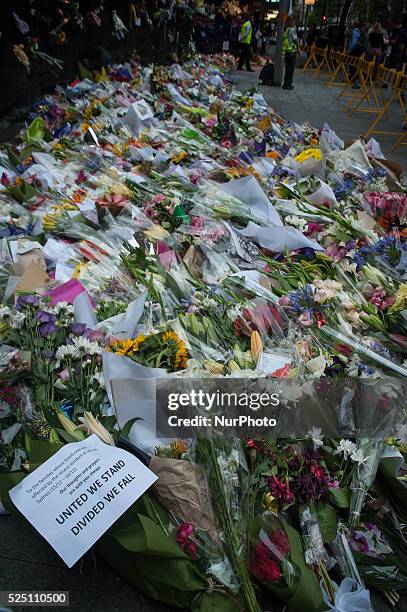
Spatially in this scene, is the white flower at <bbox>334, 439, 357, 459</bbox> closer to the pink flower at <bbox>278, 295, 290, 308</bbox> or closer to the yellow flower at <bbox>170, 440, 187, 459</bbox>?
the yellow flower at <bbox>170, 440, 187, 459</bbox>

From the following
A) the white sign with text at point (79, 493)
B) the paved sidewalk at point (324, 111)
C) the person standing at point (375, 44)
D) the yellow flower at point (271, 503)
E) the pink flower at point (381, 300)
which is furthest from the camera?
the person standing at point (375, 44)

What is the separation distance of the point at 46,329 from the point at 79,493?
3.13 ft

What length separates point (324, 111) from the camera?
13070 mm

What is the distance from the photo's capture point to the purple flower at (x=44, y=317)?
2.58 m

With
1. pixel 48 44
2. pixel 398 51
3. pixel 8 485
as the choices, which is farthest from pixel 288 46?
pixel 8 485

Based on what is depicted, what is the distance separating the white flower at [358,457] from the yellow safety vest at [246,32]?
20.6 m

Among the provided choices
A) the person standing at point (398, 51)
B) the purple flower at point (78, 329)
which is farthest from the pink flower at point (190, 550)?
the person standing at point (398, 51)

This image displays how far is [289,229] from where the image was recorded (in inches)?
150

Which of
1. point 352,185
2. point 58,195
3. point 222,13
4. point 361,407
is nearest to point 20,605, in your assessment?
point 361,407

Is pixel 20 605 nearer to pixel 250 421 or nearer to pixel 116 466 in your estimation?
pixel 116 466

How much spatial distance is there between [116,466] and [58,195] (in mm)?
3019

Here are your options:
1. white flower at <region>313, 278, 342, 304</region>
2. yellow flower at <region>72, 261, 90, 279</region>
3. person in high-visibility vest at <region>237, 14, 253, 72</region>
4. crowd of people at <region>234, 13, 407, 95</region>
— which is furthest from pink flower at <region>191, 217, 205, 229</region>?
person in high-visibility vest at <region>237, 14, 253, 72</region>

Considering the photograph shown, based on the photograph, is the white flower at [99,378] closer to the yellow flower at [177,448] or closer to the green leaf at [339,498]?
the yellow flower at [177,448]
